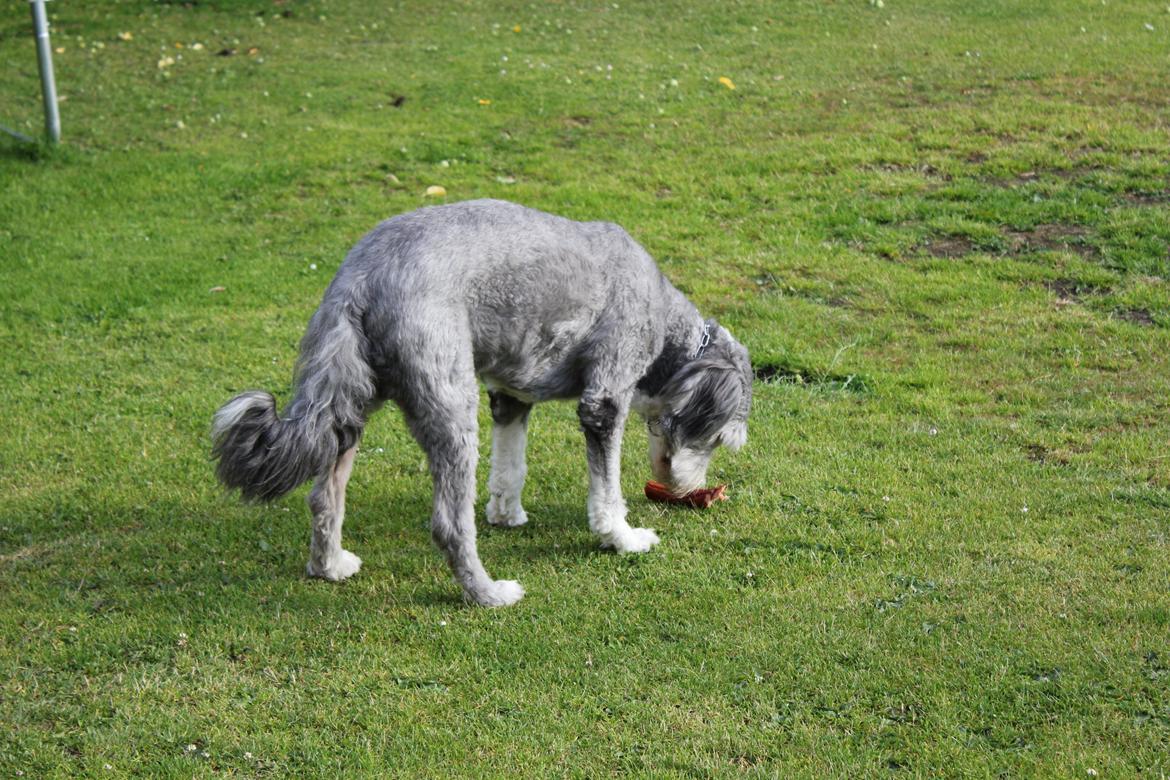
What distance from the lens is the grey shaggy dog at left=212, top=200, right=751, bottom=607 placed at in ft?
18.4

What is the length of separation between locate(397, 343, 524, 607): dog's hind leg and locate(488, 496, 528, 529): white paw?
994mm

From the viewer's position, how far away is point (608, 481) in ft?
21.7

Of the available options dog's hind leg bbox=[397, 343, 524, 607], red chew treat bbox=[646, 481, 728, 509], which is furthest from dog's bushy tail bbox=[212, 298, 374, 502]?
red chew treat bbox=[646, 481, 728, 509]

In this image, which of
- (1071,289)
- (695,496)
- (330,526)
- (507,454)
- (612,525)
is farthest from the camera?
(1071,289)

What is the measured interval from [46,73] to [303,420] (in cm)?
1007

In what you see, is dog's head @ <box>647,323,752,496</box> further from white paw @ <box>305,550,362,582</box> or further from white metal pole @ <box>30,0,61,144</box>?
white metal pole @ <box>30,0,61,144</box>

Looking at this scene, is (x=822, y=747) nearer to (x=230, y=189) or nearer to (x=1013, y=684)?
(x=1013, y=684)

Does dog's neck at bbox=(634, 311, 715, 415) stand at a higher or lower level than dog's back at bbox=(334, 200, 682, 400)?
lower

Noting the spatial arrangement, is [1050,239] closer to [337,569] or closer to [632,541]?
[632,541]

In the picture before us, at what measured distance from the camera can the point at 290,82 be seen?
16.1 metres

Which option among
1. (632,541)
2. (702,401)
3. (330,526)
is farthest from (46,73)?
(632,541)

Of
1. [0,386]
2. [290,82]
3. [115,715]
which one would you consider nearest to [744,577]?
[115,715]

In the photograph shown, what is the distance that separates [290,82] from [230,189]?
3.59 m

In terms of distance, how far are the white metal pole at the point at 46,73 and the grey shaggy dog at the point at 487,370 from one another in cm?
936
